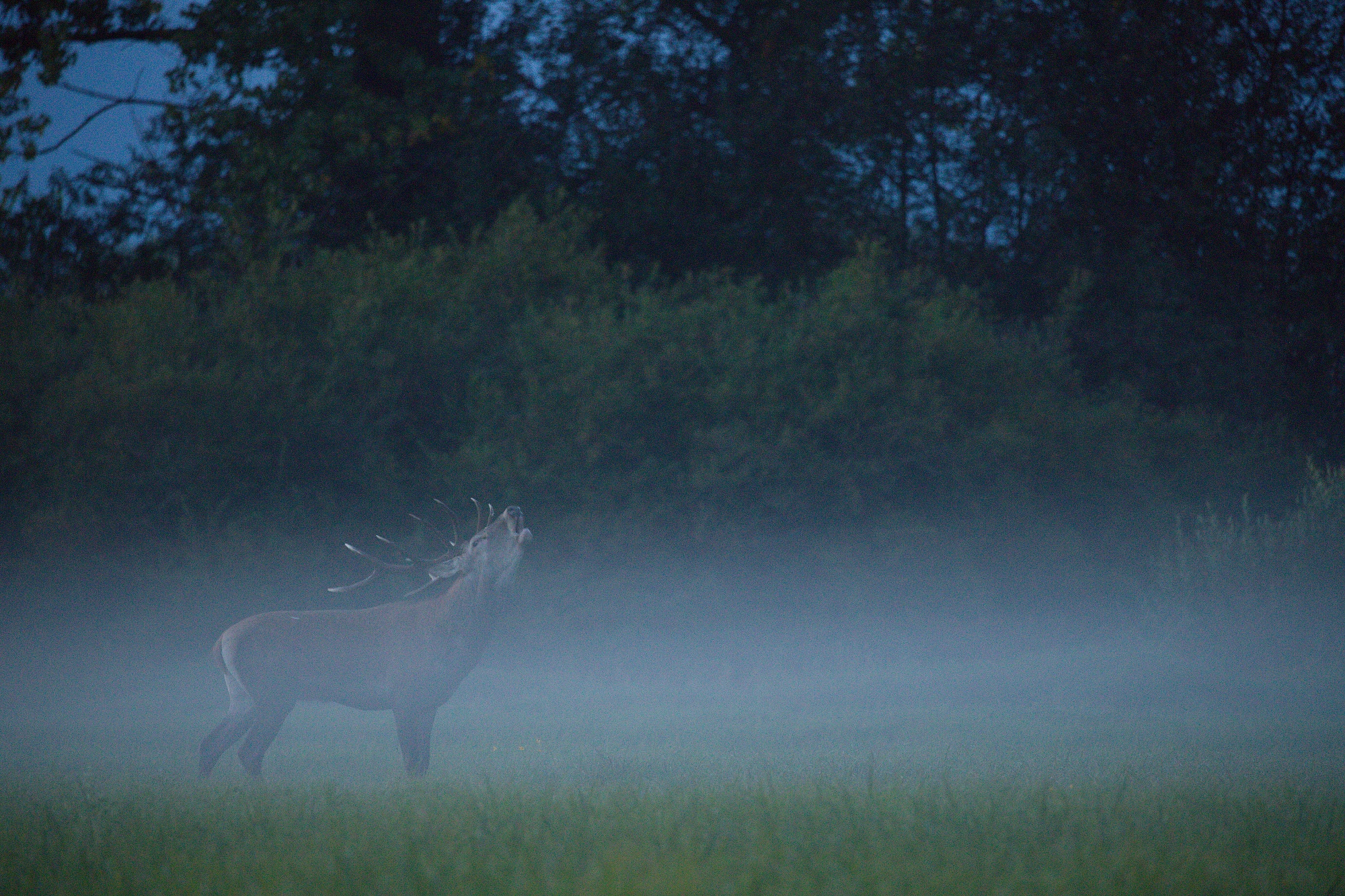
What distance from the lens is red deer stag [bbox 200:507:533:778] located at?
964 cm

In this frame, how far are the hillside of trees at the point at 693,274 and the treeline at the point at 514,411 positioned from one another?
0.06m

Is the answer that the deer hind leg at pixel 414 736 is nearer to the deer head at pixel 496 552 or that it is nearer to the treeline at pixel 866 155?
the deer head at pixel 496 552

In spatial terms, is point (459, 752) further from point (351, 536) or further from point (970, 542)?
point (970, 542)

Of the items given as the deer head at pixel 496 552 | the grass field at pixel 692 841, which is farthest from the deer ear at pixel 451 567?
the grass field at pixel 692 841

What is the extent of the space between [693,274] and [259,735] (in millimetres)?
17229

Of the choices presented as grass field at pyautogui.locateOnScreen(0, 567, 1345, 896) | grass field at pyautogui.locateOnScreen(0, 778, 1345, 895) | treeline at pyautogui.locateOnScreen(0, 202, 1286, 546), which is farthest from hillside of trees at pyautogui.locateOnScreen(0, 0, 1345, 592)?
grass field at pyautogui.locateOnScreen(0, 778, 1345, 895)

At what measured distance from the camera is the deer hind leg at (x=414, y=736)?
32.1 ft

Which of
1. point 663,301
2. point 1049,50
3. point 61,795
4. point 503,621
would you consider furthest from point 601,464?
point 1049,50

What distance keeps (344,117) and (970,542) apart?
13.7 m

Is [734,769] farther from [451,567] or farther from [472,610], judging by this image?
[451,567]

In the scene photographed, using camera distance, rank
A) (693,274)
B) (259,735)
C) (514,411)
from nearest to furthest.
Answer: (259,735) < (514,411) < (693,274)

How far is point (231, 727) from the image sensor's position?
32.2ft

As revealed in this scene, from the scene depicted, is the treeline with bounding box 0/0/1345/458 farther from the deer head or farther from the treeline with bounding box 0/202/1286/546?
the deer head

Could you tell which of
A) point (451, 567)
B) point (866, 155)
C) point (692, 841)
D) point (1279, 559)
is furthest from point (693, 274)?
point (692, 841)
